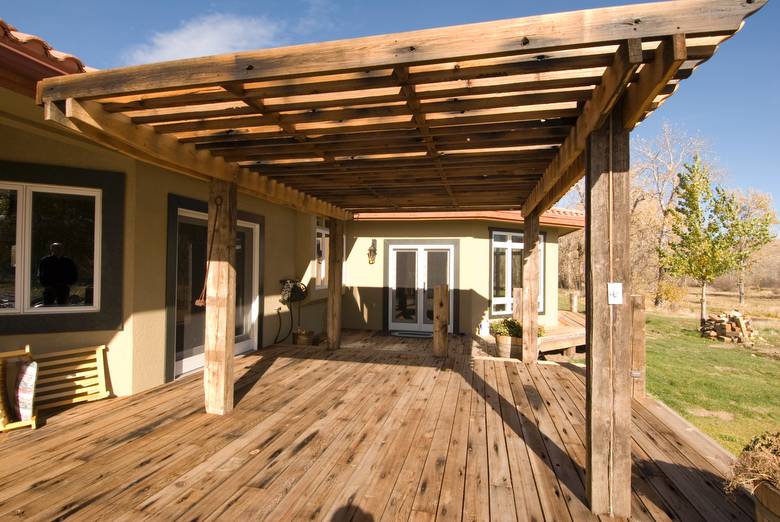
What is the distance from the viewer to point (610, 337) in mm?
2303

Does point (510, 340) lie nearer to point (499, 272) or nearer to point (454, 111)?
point (499, 272)

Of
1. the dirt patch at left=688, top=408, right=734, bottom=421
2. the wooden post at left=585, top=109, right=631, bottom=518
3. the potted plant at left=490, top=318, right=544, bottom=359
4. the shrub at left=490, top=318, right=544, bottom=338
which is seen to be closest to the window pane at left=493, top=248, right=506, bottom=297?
the shrub at left=490, top=318, right=544, bottom=338

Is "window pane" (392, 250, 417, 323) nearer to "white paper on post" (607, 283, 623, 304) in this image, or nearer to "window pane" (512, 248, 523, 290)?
"window pane" (512, 248, 523, 290)

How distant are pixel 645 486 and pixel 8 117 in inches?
213

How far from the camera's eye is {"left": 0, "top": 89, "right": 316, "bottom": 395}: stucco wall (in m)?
3.57

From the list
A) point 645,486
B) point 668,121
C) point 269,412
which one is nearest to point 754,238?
point 668,121

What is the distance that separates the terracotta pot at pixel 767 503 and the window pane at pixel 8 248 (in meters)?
5.54

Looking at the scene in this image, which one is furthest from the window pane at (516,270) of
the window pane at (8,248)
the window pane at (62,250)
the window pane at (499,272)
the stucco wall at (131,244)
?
the window pane at (8,248)

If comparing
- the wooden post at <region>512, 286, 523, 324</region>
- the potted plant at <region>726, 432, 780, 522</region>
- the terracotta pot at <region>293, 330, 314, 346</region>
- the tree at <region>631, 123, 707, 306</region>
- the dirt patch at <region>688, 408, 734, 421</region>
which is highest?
the tree at <region>631, 123, 707, 306</region>

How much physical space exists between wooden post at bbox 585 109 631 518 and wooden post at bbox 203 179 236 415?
2992 mm

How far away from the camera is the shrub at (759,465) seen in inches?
76.8

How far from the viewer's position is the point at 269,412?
12.3 ft

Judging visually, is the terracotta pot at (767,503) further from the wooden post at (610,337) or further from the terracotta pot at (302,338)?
the terracotta pot at (302,338)

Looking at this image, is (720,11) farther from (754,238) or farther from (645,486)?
(754,238)
